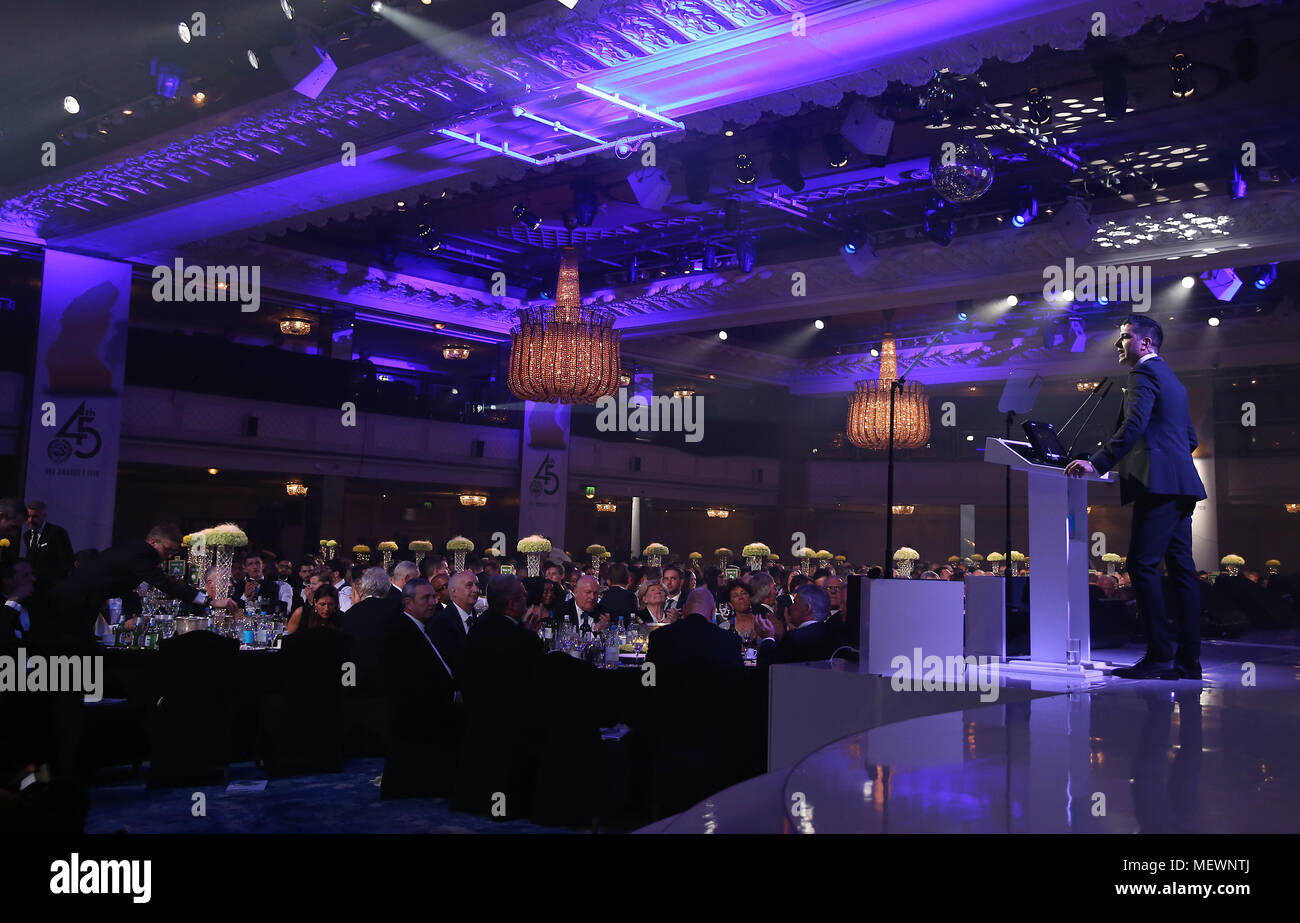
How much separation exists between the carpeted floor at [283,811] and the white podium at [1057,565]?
2.24m

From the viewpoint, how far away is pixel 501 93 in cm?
611

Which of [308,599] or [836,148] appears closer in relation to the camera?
[308,599]

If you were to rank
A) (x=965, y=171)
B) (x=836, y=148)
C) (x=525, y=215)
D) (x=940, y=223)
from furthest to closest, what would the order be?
(x=525, y=215), (x=940, y=223), (x=836, y=148), (x=965, y=171)

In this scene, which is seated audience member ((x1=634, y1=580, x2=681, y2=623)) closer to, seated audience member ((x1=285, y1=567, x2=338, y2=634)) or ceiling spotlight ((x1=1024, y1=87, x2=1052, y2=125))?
seated audience member ((x1=285, y1=567, x2=338, y2=634))

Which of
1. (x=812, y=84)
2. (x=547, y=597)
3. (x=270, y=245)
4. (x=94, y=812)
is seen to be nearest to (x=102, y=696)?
(x=94, y=812)

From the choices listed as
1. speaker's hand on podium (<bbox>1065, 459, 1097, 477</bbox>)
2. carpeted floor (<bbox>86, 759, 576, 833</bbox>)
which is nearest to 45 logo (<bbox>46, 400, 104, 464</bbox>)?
carpeted floor (<bbox>86, 759, 576, 833</bbox>)

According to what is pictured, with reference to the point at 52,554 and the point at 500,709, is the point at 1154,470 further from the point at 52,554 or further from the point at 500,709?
the point at 52,554

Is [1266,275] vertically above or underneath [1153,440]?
above

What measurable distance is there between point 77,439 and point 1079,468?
8.65 meters

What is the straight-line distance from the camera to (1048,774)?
7.67 feet

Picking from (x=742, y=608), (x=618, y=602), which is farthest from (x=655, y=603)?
(x=618, y=602)

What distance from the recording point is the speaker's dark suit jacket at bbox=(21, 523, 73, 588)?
270 inches

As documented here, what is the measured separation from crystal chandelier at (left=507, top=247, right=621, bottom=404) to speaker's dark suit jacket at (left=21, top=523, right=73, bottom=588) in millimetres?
3557
